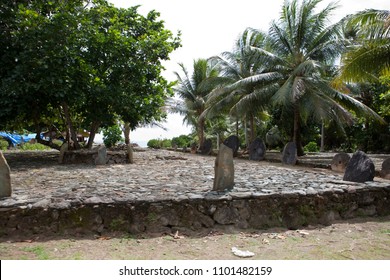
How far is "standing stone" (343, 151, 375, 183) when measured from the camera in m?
6.38

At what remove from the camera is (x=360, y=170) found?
253 inches

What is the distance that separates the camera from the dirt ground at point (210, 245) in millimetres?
3918

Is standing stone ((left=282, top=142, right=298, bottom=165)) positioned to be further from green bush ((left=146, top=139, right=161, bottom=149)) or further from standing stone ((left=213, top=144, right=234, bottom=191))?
green bush ((left=146, top=139, right=161, bottom=149))

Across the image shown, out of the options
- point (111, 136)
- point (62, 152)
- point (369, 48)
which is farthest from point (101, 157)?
point (111, 136)

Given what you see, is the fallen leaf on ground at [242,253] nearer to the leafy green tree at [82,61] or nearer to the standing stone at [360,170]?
the standing stone at [360,170]

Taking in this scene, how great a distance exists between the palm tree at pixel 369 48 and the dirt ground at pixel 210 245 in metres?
8.18

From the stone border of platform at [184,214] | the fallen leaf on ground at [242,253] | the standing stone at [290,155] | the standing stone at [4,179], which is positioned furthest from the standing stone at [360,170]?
the standing stone at [4,179]

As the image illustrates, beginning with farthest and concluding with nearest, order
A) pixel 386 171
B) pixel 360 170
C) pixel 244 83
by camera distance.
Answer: pixel 244 83, pixel 386 171, pixel 360 170

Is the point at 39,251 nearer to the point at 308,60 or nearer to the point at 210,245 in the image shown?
the point at 210,245

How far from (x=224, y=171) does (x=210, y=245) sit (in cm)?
166

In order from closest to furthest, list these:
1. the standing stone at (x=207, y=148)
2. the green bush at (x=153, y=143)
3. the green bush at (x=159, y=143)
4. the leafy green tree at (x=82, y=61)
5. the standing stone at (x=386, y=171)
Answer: the standing stone at (x=386, y=171), the leafy green tree at (x=82, y=61), the standing stone at (x=207, y=148), the green bush at (x=159, y=143), the green bush at (x=153, y=143)

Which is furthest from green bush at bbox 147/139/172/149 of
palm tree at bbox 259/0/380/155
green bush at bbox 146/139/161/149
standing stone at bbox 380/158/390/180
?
standing stone at bbox 380/158/390/180

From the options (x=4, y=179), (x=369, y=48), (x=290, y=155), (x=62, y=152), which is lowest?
(x=4, y=179)
